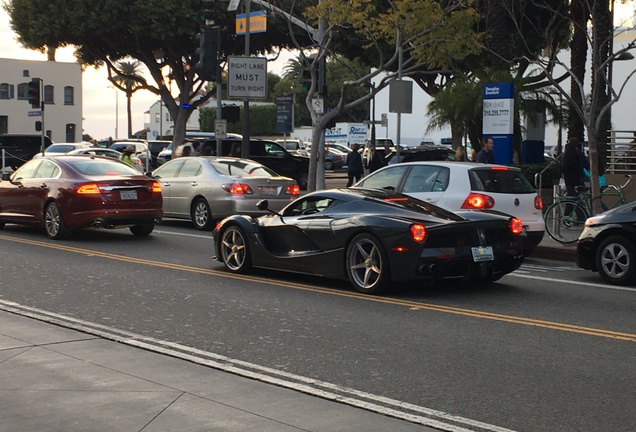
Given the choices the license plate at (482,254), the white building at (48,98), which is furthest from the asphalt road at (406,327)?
the white building at (48,98)

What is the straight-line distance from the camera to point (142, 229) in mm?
18484

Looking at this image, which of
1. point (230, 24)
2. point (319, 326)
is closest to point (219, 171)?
point (319, 326)

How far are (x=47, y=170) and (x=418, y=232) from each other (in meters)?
9.55

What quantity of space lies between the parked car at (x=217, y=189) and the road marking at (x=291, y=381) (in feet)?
33.7

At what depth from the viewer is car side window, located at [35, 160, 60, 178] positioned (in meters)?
17.7

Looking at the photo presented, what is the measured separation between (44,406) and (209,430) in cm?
120

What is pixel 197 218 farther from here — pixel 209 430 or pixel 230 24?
pixel 230 24

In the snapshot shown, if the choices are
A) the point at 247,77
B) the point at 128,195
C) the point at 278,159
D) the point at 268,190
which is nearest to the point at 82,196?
the point at 128,195

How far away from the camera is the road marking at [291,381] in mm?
5941

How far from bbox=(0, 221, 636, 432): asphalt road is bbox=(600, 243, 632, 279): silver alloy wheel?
0.78 feet

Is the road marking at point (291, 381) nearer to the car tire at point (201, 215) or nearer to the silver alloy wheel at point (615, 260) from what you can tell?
the silver alloy wheel at point (615, 260)

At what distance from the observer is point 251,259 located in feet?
41.6

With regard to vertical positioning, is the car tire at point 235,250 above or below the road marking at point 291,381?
above

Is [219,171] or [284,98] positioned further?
[284,98]
